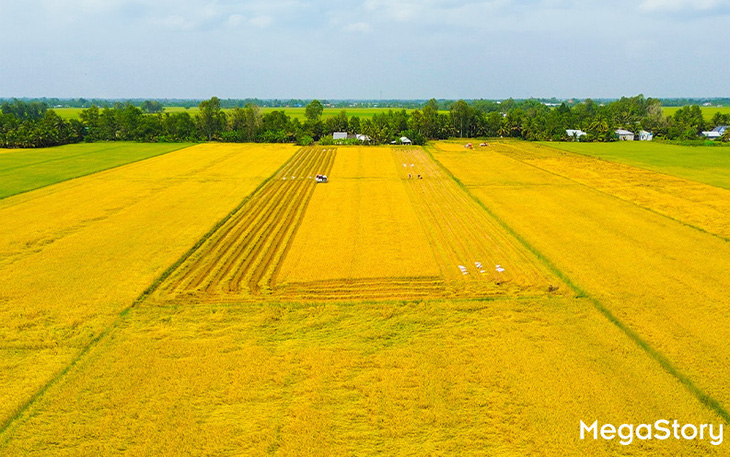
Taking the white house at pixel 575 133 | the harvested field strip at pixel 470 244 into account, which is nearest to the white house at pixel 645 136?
the white house at pixel 575 133

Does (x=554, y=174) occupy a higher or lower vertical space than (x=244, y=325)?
higher

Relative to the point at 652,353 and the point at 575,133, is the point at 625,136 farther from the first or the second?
the point at 652,353

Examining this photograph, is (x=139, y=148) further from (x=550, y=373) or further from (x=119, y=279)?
(x=550, y=373)

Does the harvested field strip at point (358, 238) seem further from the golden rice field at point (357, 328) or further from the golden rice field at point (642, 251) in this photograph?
the golden rice field at point (642, 251)

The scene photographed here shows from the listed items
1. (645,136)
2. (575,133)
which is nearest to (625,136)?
(645,136)

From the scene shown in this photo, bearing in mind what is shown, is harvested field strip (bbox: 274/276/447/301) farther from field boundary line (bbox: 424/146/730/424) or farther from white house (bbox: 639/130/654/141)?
white house (bbox: 639/130/654/141)

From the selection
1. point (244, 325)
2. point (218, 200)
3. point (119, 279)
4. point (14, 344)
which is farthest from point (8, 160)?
point (244, 325)

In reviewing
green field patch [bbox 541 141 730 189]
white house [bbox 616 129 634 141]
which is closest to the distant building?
white house [bbox 616 129 634 141]
